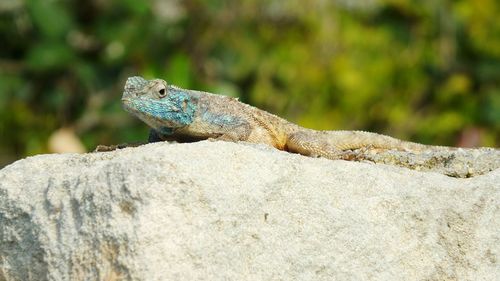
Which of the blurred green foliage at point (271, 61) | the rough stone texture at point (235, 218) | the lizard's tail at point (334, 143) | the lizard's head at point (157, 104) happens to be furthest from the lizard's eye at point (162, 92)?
the blurred green foliage at point (271, 61)

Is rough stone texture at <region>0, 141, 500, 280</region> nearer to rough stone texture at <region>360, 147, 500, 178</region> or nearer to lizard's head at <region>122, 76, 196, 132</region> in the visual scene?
rough stone texture at <region>360, 147, 500, 178</region>

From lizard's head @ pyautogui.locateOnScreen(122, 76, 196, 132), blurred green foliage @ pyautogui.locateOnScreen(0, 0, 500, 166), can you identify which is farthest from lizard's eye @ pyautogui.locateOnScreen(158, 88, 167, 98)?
blurred green foliage @ pyautogui.locateOnScreen(0, 0, 500, 166)

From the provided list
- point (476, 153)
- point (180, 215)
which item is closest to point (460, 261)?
point (476, 153)

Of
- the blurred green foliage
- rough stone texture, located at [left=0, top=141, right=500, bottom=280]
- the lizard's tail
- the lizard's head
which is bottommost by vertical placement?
rough stone texture, located at [left=0, top=141, right=500, bottom=280]

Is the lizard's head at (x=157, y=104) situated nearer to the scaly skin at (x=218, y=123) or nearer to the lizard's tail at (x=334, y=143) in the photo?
the scaly skin at (x=218, y=123)

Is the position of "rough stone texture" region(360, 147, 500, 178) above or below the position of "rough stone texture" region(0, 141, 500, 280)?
above

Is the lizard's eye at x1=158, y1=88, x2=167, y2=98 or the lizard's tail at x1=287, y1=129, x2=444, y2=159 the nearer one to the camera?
the lizard's eye at x1=158, y1=88, x2=167, y2=98

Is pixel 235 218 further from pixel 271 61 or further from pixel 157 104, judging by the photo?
pixel 271 61
